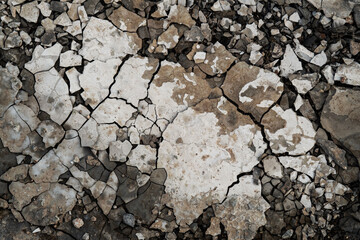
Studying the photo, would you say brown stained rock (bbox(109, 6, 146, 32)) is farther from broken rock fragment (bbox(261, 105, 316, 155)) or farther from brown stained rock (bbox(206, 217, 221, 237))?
brown stained rock (bbox(206, 217, 221, 237))

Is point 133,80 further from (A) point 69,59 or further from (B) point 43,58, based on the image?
(B) point 43,58

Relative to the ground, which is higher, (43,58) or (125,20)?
(125,20)

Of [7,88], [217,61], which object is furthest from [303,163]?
[7,88]

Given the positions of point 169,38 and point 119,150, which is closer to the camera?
point 119,150

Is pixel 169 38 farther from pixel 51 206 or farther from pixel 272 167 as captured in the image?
pixel 51 206

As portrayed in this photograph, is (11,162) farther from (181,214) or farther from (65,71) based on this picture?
(181,214)

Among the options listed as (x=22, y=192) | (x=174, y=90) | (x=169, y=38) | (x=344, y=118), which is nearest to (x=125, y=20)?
(x=169, y=38)

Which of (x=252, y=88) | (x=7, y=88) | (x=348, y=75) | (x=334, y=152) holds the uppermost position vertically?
(x=348, y=75)
